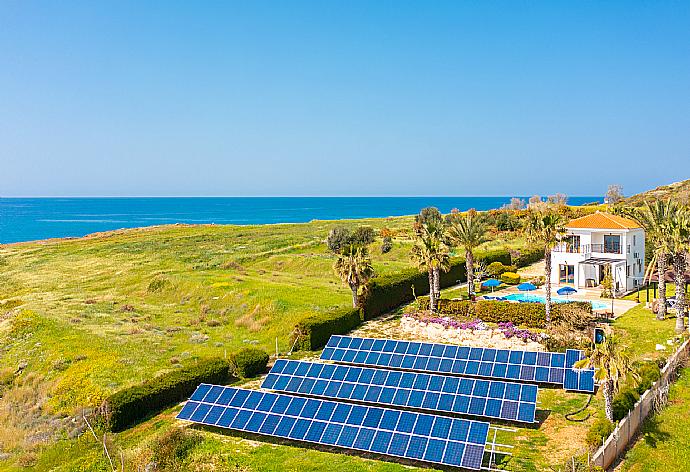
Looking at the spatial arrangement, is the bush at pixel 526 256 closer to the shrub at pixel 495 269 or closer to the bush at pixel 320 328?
the shrub at pixel 495 269

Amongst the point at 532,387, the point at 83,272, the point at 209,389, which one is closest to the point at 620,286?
the point at 532,387

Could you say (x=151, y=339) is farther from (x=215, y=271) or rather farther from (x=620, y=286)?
(x=620, y=286)

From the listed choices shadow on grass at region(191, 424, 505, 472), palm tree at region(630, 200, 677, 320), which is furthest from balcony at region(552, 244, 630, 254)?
shadow on grass at region(191, 424, 505, 472)

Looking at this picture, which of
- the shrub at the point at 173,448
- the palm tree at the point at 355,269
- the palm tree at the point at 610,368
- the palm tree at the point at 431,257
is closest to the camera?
the shrub at the point at 173,448

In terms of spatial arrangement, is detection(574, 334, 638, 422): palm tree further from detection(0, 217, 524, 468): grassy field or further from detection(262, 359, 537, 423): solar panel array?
detection(0, 217, 524, 468): grassy field

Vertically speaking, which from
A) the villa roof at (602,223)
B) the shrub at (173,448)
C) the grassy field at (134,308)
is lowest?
the grassy field at (134,308)

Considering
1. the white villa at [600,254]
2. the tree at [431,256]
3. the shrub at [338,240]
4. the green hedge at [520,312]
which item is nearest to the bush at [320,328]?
the tree at [431,256]

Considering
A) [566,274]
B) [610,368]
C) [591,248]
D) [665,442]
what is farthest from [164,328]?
[591,248]
